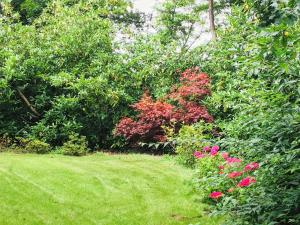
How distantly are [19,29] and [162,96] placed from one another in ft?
22.5

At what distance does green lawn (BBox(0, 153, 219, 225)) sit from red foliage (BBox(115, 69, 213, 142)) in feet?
8.78

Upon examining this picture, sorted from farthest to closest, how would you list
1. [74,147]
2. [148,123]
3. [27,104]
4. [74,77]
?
1. [27,104]
2. [74,77]
3. [148,123]
4. [74,147]

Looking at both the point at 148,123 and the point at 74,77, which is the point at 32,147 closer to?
the point at 74,77

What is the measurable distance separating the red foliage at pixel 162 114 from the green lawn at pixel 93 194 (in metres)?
2.68

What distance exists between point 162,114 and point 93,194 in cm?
629

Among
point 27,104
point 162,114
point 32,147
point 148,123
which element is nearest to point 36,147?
point 32,147

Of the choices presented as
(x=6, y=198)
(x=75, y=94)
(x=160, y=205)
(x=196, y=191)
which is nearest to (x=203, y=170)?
(x=196, y=191)

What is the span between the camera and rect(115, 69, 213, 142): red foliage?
14.7 metres

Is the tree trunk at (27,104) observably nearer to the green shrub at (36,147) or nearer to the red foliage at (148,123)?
the green shrub at (36,147)

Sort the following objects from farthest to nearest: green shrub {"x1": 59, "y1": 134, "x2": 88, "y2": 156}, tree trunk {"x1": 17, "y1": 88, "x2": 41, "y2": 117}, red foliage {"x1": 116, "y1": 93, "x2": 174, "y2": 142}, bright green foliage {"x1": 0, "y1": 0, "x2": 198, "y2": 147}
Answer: tree trunk {"x1": 17, "y1": 88, "x2": 41, "y2": 117} → bright green foliage {"x1": 0, "y1": 0, "x2": 198, "y2": 147} → red foliage {"x1": 116, "y1": 93, "x2": 174, "y2": 142} → green shrub {"x1": 59, "y1": 134, "x2": 88, "y2": 156}

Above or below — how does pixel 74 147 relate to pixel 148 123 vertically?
below

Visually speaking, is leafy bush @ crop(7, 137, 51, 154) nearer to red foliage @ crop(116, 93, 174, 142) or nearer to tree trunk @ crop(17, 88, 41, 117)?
tree trunk @ crop(17, 88, 41, 117)

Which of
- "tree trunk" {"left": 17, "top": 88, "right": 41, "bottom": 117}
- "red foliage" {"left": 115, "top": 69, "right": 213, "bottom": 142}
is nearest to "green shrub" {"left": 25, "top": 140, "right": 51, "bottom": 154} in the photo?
"tree trunk" {"left": 17, "top": 88, "right": 41, "bottom": 117}

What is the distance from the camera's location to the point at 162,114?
14.7m
